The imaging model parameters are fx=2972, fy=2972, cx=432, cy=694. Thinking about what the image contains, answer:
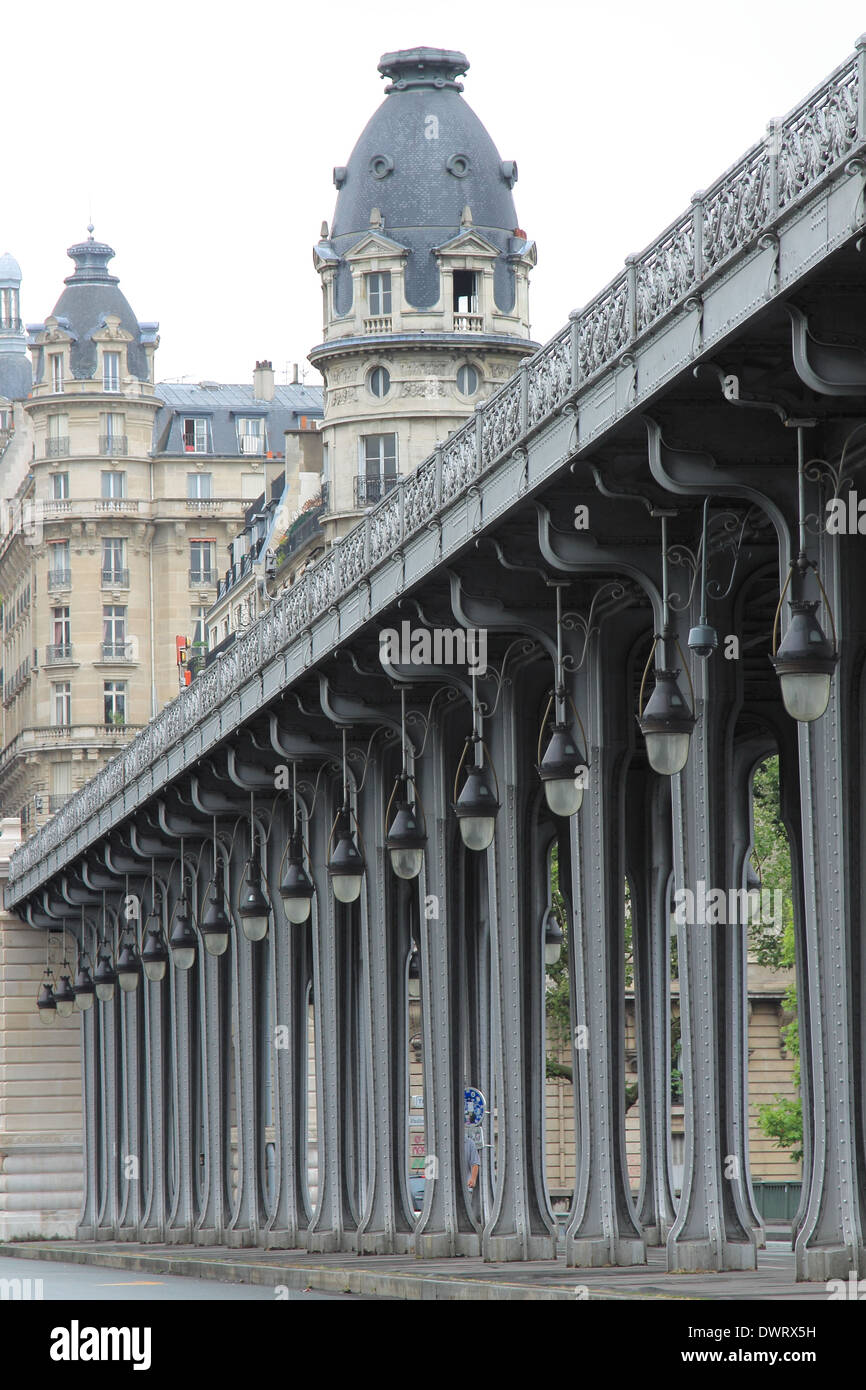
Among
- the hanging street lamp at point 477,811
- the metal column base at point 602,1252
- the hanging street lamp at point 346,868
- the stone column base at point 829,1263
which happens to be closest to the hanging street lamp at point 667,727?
the stone column base at point 829,1263

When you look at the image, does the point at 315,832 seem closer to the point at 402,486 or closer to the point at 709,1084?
the point at 402,486

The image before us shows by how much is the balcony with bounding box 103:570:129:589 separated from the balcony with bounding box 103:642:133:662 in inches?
86.4

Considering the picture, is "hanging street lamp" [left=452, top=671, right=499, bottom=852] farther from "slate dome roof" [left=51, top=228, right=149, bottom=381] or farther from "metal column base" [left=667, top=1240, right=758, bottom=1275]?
"slate dome roof" [left=51, top=228, right=149, bottom=381]

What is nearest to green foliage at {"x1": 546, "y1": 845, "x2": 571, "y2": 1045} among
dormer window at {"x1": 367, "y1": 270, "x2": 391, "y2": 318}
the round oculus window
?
dormer window at {"x1": 367, "y1": 270, "x2": 391, "y2": 318}

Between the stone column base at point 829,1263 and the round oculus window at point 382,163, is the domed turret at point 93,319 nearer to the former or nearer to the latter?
the round oculus window at point 382,163

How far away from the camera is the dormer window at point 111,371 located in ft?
361

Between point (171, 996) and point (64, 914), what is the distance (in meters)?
12.7

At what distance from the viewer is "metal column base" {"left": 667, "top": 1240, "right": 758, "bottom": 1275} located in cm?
2322

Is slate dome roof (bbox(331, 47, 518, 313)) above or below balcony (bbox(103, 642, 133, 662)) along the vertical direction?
above

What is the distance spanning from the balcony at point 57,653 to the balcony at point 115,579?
268cm

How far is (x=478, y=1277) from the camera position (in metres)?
25.2

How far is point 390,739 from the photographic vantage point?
3712 centimetres
